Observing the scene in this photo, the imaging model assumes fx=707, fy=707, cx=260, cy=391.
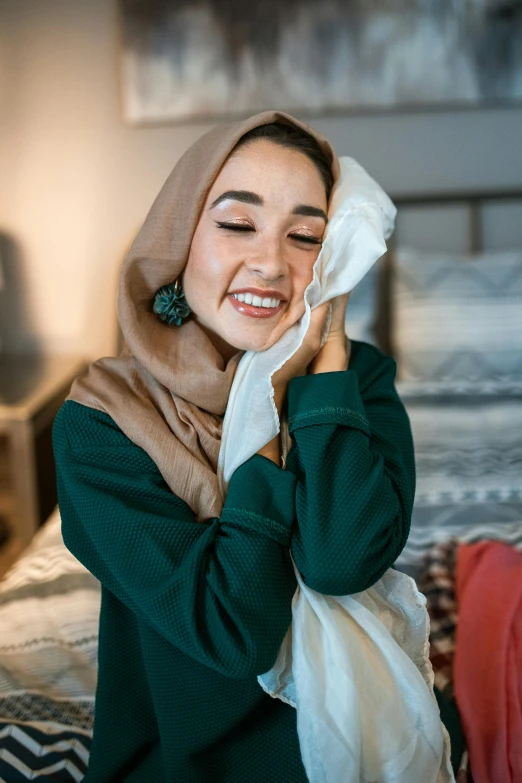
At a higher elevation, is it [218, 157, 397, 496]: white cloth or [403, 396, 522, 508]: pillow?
[218, 157, 397, 496]: white cloth

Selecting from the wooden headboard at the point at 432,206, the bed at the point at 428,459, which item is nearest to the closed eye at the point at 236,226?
the bed at the point at 428,459

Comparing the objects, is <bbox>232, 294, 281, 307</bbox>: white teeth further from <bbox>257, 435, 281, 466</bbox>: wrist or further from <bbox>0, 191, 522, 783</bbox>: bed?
<bbox>0, 191, 522, 783</bbox>: bed

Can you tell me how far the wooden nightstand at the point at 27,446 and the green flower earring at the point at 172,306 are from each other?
45.1 inches

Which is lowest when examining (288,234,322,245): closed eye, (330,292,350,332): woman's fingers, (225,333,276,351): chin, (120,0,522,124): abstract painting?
(225,333,276,351): chin

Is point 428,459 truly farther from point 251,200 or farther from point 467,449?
point 251,200

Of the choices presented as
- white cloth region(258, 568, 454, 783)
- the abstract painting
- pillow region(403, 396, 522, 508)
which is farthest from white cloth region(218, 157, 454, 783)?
the abstract painting

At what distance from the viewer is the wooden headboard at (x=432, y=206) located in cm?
241

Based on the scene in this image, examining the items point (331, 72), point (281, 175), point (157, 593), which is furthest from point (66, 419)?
point (331, 72)

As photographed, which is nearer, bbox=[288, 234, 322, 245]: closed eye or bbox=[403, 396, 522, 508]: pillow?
bbox=[288, 234, 322, 245]: closed eye

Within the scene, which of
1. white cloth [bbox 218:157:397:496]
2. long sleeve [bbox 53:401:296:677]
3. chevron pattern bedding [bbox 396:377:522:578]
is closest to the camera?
long sleeve [bbox 53:401:296:677]

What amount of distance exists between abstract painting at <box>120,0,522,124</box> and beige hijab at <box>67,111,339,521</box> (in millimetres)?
1536

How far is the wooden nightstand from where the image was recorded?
A: 1998mm

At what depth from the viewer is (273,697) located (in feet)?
2.81

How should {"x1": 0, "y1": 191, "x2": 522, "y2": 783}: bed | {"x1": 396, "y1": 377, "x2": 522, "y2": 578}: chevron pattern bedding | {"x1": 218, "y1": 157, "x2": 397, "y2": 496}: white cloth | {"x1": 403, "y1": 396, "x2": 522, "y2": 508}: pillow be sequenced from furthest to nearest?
{"x1": 403, "y1": 396, "x2": 522, "y2": 508}: pillow < {"x1": 396, "y1": 377, "x2": 522, "y2": 578}: chevron pattern bedding < {"x1": 0, "y1": 191, "x2": 522, "y2": 783}: bed < {"x1": 218, "y1": 157, "x2": 397, "y2": 496}: white cloth
